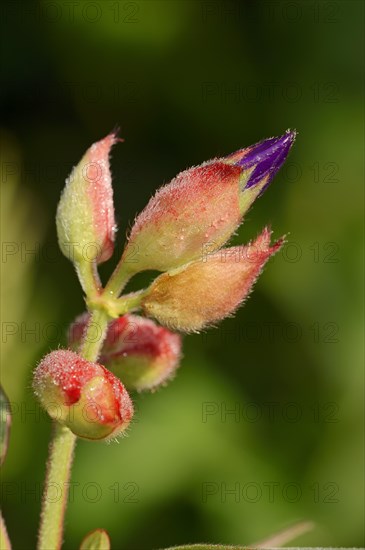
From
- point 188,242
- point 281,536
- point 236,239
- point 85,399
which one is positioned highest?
point 236,239

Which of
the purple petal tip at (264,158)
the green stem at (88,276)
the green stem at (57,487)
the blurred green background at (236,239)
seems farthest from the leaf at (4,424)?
the blurred green background at (236,239)

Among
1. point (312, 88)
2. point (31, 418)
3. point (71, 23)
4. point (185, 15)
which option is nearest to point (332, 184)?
point (312, 88)

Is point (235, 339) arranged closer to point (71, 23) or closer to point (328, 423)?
point (328, 423)

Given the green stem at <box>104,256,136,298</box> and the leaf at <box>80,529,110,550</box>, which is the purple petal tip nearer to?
the green stem at <box>104,256,136,298</box>

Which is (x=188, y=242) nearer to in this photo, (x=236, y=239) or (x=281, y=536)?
(x=281, y=536)

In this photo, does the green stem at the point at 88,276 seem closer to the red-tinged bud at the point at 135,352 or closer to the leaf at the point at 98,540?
the red-tinged bud at the point at 135,352

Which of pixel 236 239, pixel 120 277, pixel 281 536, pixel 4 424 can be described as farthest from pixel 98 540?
pixel 236 239
